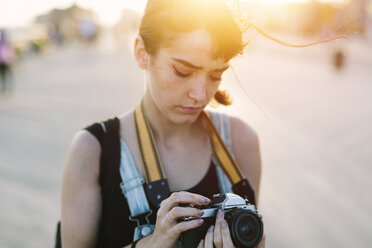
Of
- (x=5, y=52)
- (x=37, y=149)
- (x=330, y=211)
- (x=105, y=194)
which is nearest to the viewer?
(x=105, y=194)

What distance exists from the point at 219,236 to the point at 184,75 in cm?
69

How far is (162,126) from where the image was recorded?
1.96m

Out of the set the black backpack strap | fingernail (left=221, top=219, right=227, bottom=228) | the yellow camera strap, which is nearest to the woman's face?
the yellow camera strap

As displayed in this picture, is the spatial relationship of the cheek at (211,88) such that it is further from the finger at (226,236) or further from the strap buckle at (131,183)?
the finger at (226,236)

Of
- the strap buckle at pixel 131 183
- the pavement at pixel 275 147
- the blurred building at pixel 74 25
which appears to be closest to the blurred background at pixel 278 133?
the pavement at pixel 275 147

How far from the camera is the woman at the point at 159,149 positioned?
147cm

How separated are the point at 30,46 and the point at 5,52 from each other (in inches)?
609

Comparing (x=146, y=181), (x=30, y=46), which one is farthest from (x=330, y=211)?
(x=30, y=46)

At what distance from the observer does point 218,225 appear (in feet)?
4.55

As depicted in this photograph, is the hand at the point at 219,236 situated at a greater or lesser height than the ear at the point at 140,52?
lesser

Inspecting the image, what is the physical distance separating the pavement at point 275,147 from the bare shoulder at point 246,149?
249 mm

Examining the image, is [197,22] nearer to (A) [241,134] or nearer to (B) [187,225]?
(A) [241,134]

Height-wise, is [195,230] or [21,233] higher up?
[21,233]

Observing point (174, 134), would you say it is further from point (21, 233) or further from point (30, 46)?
point (30, 46)
